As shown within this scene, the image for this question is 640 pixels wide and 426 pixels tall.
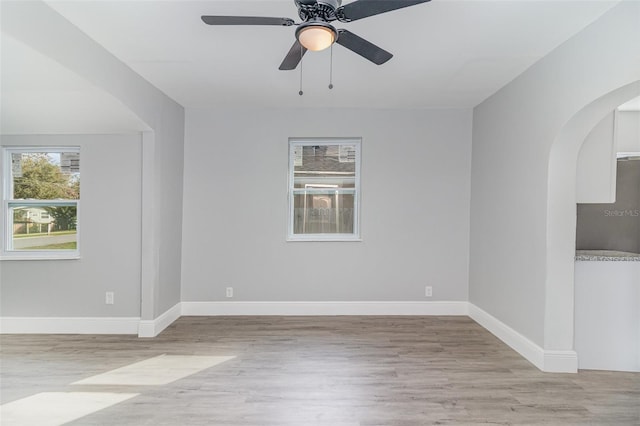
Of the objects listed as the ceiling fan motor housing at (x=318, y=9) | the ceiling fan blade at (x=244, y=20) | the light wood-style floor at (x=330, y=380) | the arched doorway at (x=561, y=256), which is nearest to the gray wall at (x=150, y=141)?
the light wood-style floor at (x=330, y=380)

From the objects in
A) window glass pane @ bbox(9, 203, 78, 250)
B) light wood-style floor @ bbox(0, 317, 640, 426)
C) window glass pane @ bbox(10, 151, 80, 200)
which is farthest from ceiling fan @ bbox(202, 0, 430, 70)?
window glass pane @ bbox(9, 203, 78, 250)

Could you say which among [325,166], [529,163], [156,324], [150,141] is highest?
[150,141]

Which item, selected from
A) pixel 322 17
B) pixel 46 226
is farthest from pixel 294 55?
pixel 46 226

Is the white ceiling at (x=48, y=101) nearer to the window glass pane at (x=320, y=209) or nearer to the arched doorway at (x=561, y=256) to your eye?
the window glass pane at (x=320, y=209)

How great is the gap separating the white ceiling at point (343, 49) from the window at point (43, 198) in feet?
4.86

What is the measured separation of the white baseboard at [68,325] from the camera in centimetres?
363

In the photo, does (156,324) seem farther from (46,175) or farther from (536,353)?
(536,353)

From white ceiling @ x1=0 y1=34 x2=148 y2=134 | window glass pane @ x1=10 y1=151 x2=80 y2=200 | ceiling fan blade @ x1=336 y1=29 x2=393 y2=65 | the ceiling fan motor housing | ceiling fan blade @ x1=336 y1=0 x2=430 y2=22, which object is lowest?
window glass pane @ x1=10 y1=151 x2=80 y2=200

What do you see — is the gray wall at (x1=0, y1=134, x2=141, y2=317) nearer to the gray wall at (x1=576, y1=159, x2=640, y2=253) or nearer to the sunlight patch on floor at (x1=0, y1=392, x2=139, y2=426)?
the sunlight patch on floor at (x1=0, y1=392, x2=139, y2=426)

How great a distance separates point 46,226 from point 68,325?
1.12 meters

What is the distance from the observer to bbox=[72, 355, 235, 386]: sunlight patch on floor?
8.50 feet

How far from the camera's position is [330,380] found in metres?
2.60

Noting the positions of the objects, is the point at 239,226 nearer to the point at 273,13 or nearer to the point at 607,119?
the point at 273,13

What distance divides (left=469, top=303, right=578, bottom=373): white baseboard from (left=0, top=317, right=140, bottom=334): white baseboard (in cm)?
382
